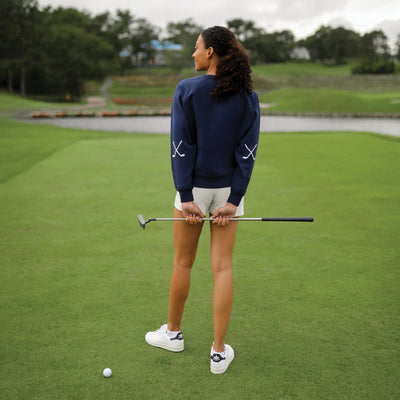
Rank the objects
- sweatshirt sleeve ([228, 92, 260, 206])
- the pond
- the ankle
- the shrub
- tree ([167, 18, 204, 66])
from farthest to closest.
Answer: tree ([167, 18, 204, 66]) < the shrub < the pond < the ankle < sweatshirt sleeve ([228, 92, 260, 206])

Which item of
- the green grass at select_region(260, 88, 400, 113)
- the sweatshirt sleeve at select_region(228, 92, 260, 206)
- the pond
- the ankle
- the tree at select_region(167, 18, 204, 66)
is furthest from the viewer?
the tree at select_region(167, 18, 204, 66)

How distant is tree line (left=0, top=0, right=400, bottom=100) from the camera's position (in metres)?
51.0

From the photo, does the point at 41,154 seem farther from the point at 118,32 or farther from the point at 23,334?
the point at 118,32

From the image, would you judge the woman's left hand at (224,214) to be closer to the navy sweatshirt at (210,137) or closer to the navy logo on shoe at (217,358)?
the navy sweatshirt at (210,137)

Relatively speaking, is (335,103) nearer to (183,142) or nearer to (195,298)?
(195,298)

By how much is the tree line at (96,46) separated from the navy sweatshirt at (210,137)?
52891 millimetres

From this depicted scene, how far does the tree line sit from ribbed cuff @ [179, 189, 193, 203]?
5291cm

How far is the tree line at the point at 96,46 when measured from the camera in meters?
51.0

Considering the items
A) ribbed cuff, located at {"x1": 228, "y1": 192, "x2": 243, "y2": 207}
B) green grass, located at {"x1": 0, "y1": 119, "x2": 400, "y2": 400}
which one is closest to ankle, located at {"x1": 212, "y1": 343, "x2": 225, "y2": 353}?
green grass, located at {"x1": 0, "y1": 119, "x2": 400, "y2": 400}

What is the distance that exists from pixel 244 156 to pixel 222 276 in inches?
29.4

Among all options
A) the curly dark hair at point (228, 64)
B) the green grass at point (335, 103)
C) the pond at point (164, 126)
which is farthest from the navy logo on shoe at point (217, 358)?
the green grass at point (335, 103)

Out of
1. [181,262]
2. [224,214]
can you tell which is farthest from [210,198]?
[181,262]

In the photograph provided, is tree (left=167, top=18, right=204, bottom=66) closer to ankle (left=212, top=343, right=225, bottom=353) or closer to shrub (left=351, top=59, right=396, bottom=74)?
shrub (left=351, top=59, right=396, bottom=74)

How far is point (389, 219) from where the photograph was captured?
544 cm
